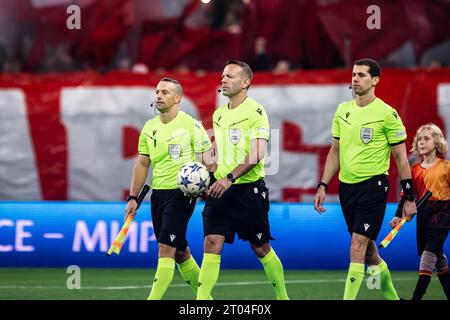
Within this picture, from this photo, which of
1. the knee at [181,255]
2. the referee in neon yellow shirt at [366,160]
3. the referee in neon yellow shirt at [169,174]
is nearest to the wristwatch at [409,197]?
the referee in neon yellow shirt at [366,160]

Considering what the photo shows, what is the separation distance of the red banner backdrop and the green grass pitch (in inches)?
75.4

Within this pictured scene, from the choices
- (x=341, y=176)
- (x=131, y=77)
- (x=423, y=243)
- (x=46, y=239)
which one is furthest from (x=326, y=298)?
(x=131, y=77)

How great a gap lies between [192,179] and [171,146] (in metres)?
0.49

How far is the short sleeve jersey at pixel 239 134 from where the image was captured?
31.1 feet

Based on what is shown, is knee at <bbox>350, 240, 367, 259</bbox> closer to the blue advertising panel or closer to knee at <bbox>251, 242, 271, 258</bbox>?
knee at <bbox>251, 242, 271, 258</bbox>

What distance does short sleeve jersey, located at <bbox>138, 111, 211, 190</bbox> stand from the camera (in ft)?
31.5

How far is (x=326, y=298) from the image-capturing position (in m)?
11.0

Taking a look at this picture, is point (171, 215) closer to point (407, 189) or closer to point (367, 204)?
point (367, 204)

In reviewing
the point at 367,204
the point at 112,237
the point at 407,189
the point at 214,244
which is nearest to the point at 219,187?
the point at 214,244

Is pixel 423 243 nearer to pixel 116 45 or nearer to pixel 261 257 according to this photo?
pixel 261 257

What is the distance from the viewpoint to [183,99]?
1480cm

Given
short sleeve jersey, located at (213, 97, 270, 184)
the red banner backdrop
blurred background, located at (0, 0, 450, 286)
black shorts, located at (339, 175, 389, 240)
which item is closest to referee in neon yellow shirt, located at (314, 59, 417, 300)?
black shorts, located at (339, 175, 389, 240)

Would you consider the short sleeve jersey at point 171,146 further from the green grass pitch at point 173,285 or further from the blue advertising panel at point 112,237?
the blue advertising panel at point 112,237

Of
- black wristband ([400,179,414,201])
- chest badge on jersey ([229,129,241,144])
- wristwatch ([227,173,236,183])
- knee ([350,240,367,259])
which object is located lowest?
knee ([350,240,367,259])
